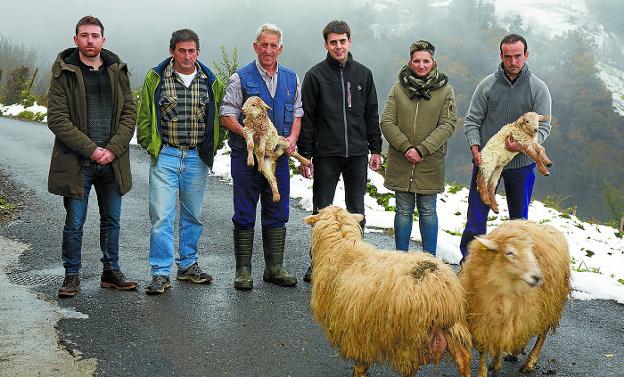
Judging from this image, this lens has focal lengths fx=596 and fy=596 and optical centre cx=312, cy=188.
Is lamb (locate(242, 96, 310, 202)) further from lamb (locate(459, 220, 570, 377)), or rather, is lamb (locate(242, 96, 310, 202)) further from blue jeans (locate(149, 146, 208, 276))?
lamb (locate(459, 220, 570, 377))

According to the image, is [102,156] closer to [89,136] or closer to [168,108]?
[89,136]

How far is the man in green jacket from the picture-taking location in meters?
5.79

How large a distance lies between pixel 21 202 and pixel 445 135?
291 inches

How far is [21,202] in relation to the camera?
9.95 m

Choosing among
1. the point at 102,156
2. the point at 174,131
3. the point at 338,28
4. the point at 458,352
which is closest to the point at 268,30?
the point at 338,28

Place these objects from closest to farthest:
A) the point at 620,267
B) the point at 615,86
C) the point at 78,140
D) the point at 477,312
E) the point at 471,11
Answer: the point at 477,312 → the point at 78,140 → the point at 620,267 → the point at 615,86 → the point at 471,11

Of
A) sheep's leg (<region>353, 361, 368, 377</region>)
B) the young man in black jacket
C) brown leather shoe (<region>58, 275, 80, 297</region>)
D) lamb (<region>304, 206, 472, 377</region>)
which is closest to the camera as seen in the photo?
lamb (<region>304, 206, 472, 377</region>)

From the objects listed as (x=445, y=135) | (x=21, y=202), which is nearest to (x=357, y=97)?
(x=445, y=135)

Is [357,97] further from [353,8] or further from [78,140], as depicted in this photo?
[353,8]

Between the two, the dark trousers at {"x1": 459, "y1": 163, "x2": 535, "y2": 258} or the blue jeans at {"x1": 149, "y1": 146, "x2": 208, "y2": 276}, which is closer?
the dark trousers at {"x1": 459, "y1": 163, "x2": 535, "y2": 258}

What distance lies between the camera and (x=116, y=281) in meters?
5.93

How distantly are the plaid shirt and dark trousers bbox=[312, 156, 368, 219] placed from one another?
4.16ft

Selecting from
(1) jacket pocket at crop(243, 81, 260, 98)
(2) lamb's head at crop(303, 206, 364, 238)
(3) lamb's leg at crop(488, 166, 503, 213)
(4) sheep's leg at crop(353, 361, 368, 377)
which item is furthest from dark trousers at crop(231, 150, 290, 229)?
(4) sheep's leg at crop(353, 361, 368, 377)

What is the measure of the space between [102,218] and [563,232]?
20.6 ft
